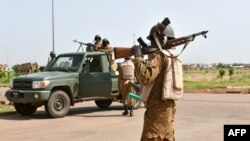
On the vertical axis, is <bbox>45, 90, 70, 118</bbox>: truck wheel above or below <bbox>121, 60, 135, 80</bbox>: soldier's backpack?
below

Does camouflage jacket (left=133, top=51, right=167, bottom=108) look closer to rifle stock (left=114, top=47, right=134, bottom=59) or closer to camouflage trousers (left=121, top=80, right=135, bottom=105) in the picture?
rifle stock (left=114, top=47, right=134, bottom=59)

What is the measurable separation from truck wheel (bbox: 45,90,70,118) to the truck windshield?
3.04ft

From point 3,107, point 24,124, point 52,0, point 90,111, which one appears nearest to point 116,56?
point 24,124

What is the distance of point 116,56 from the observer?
6203mm

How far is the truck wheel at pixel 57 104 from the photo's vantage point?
13.1m

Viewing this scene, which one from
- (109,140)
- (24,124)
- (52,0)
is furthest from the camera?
(52,0)

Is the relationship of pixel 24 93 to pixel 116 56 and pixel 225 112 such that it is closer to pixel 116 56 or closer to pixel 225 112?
pixel 225 112

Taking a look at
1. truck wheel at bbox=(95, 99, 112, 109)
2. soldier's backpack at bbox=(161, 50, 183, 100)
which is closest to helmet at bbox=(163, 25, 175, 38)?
soldier's backpack at bbox=(161, 50, 183, 100)

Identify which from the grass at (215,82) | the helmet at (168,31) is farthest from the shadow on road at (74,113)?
the grass at (215,82)

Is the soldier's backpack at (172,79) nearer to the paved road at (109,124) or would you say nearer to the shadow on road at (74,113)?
the paved road at (109,124)

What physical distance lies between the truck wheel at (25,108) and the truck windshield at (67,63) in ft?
4.20

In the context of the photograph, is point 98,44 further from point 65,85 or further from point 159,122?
point 159,122

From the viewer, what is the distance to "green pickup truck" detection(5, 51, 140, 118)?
1310 cm

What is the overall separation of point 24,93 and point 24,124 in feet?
3.93
